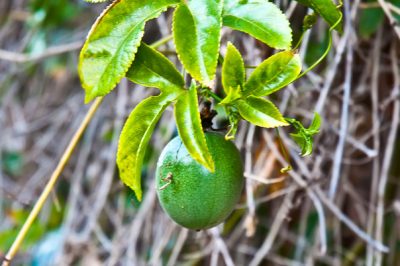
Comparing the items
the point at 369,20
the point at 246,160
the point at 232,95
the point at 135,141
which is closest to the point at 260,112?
the point at 232,95

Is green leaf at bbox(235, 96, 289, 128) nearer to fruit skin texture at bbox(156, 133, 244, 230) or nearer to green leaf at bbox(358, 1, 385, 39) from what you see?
fruit skin texture at bbox(156, 133, 244, 230)

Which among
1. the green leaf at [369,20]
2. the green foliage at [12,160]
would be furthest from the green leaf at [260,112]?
the green foliage at [12,160]

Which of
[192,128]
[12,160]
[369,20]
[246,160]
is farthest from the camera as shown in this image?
[12,160]

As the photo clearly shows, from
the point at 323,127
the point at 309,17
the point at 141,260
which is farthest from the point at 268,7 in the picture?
the point at 141,260

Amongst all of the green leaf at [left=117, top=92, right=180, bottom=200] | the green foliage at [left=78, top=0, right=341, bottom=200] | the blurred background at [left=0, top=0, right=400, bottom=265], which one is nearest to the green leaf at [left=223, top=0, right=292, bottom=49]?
the green foliage at [left=78, top=0, right=341, bottom=200]

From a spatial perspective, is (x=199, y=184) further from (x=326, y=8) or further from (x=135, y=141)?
(x=326, y=8)

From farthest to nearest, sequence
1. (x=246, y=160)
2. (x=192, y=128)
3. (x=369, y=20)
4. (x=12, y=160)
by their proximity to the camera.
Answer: (x=12, y=160), (x=369, y=20), (x=246, y=160), (x=192, y=128)

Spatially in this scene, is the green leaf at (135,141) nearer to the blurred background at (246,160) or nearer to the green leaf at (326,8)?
the green leaf at (326,8)

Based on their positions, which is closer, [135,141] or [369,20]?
[135,141]
